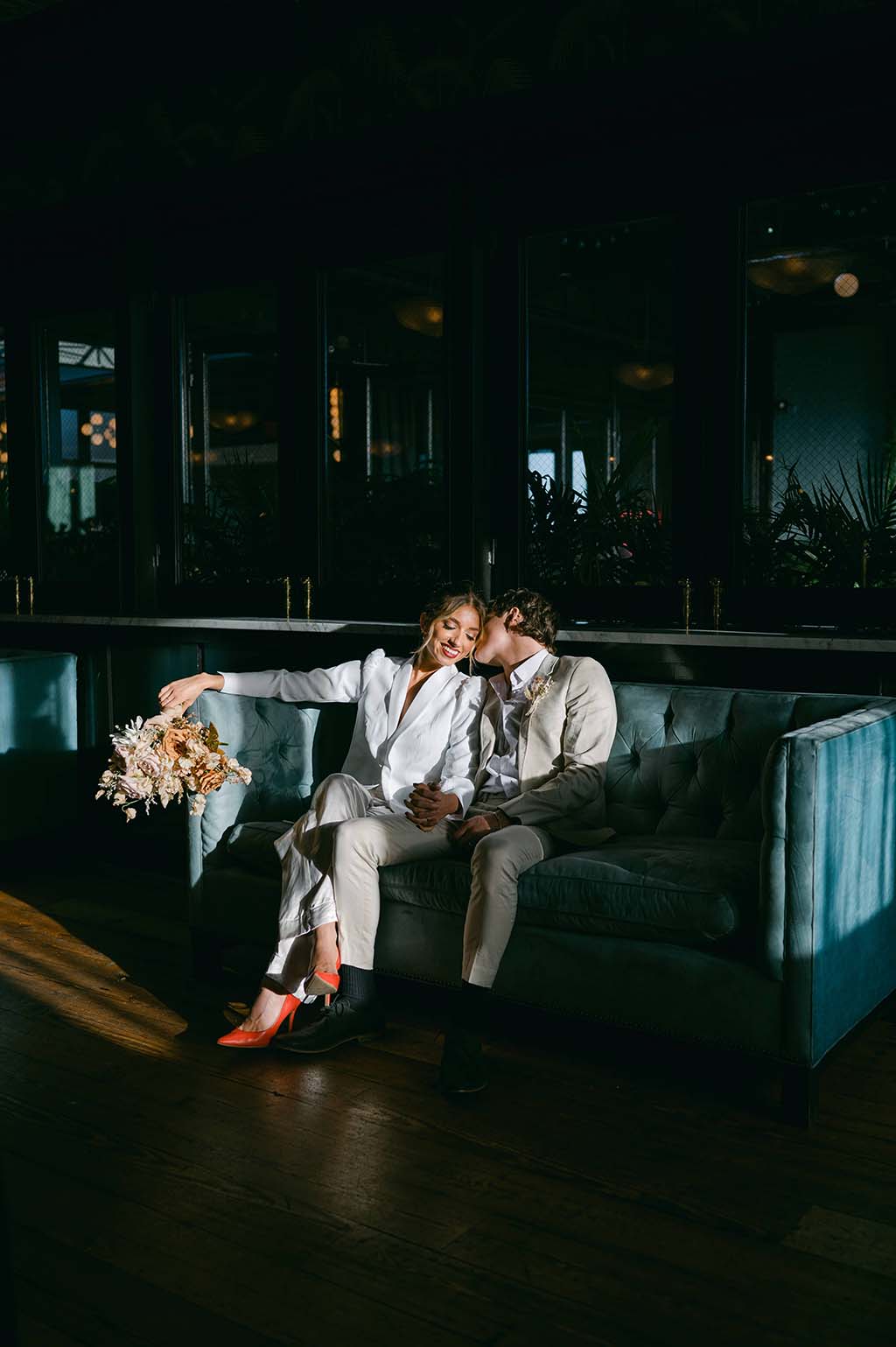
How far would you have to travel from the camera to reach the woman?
3.39m

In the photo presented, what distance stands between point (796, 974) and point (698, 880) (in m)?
0.33

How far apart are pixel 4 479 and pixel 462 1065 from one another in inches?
175

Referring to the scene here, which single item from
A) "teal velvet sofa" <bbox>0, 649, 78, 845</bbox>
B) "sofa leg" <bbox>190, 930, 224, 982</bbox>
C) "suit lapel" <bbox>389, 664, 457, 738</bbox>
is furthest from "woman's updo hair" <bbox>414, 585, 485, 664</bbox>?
"teal velvet sofa" <bbox>0, 649, 78, 845</bbox>

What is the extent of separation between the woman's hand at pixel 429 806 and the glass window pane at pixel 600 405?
3.84 ft

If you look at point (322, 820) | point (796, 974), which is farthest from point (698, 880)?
point (322, 820)

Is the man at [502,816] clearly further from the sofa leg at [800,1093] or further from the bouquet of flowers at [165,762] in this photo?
the sofa leg at [800,1093]

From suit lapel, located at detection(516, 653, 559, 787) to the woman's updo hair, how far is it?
0.80 ft

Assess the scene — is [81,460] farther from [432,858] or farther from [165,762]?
[432,858]

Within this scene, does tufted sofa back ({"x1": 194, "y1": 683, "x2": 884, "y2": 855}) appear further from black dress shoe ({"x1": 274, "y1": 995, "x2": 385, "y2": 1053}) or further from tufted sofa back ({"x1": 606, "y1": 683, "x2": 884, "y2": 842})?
black dress shoe ({"x1": 274, "y1": 995, "x2": 385, "y2": 1053})

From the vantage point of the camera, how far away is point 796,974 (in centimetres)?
286

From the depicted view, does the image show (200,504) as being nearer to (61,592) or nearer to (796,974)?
(61,592)

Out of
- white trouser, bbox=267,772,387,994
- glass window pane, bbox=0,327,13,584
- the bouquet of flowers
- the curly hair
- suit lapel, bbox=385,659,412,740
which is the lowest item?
white trouser, bbox=267,772,387,994

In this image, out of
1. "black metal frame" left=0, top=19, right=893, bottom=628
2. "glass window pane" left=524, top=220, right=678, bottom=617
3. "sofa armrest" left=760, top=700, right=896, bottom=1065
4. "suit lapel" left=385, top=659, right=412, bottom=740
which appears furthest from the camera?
"glass window pane" left=524, top=220, right=678, bottom=617

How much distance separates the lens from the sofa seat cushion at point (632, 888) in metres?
3.01
